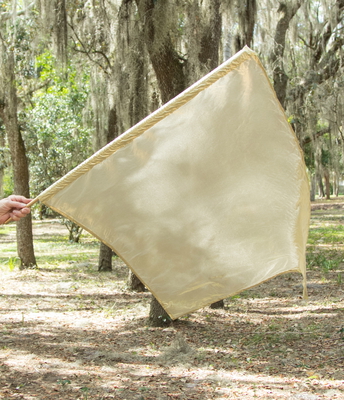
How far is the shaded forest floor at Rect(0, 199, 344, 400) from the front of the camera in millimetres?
3455

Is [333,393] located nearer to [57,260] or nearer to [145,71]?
[145,71]

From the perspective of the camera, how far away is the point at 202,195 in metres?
2.54

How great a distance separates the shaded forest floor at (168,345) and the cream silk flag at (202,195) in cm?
124

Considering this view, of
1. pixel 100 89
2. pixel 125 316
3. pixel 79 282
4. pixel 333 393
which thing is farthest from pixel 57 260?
pixel 333 393

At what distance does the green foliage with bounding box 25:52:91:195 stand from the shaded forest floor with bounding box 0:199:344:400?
249 inches

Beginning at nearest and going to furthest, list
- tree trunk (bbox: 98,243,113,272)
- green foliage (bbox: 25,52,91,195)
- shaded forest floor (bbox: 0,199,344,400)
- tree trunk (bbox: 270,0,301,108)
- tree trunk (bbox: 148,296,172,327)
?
shaded forest floor (bbox: 0,199,344,400) → tree trunk (bbox: 148,296,172,327) → tree trunk (bbox: 270,0,301,108) → tree trunk (bbox: 98,243,113,272) → green foliage (bbox: 25,52,91,195)

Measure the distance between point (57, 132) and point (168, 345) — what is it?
9.77 metres

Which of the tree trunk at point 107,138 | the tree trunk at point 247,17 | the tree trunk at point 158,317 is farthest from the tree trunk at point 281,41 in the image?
the tree trunk at point 158,317

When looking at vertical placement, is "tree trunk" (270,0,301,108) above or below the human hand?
above

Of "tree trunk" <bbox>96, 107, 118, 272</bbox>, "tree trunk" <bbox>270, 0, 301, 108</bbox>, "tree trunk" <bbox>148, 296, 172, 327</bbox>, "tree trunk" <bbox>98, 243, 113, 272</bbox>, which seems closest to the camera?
"tree trunk" <bbox>148, 296, 172, 327</bbox>

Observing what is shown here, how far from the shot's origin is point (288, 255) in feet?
8.30

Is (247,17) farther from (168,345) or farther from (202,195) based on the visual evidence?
(202,195)

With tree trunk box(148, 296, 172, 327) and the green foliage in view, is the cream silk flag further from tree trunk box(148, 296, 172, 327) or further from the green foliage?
the green foliage

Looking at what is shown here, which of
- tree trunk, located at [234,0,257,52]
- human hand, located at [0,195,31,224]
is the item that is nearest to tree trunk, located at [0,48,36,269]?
tree trunk, located at [234,0,257,52]
